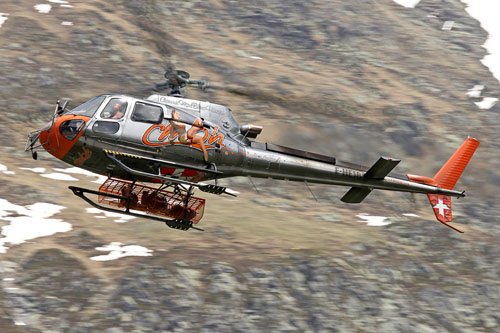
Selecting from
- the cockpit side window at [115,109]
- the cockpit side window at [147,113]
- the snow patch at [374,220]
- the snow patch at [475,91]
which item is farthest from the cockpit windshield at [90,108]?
the snow patch at [475,91]

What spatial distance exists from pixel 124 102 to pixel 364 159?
2569 cm

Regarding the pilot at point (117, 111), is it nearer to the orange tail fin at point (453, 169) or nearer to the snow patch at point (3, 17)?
the orange tail fin at point (453, 169)

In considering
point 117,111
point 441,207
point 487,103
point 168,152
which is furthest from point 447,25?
point 117,111

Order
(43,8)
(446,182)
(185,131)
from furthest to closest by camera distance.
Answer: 1. (43,8)
2. (446,182)
3. (185,131)

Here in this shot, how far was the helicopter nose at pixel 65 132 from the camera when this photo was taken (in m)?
18.9

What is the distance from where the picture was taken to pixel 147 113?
19.3 m

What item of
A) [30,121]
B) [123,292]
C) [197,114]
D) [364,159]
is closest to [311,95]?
[364,159]

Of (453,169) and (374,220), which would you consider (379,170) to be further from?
(374,220)

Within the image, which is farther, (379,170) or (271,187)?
(271,187)

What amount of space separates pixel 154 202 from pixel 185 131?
103 inches

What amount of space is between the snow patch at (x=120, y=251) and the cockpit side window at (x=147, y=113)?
37.3 feet

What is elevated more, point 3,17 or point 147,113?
point 147,113

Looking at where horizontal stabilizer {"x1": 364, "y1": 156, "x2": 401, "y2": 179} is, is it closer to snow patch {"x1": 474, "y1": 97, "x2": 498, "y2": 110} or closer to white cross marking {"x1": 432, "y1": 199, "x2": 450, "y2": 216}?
white cross marking {"x1": 432, "y1": 199, "x2": 450, "y2": 216}

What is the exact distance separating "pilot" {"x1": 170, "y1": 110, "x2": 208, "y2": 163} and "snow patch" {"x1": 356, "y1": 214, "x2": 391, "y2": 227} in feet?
62.6
